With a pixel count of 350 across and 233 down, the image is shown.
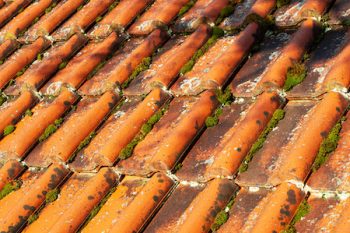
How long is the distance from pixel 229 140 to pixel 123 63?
1.16m

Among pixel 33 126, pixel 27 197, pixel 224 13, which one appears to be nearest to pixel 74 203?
pixel 27 197

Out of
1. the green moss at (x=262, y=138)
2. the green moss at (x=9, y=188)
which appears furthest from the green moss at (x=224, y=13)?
the green moss at (x=9, y=188)

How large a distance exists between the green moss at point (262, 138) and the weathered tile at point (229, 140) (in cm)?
2

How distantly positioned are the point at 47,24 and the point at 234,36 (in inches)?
69.9

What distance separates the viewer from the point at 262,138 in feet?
8.65

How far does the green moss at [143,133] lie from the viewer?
292 cm

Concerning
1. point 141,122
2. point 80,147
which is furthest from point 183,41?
point 80,147

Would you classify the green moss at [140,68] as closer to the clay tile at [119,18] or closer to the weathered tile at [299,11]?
the clay tile at [119,18]

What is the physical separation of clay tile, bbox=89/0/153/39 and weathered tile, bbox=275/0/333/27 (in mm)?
1182

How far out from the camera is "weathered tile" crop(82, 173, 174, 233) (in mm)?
2561

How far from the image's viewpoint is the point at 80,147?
3.13 m

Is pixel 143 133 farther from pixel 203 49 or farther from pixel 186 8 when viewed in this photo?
pixel 186 8

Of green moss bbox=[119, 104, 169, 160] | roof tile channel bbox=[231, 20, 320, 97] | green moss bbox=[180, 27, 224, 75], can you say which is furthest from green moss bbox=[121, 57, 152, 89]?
roof tile channel bbox=[231, 20, 320, 97]

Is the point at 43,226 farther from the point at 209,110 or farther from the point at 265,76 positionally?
the point at 265,76
